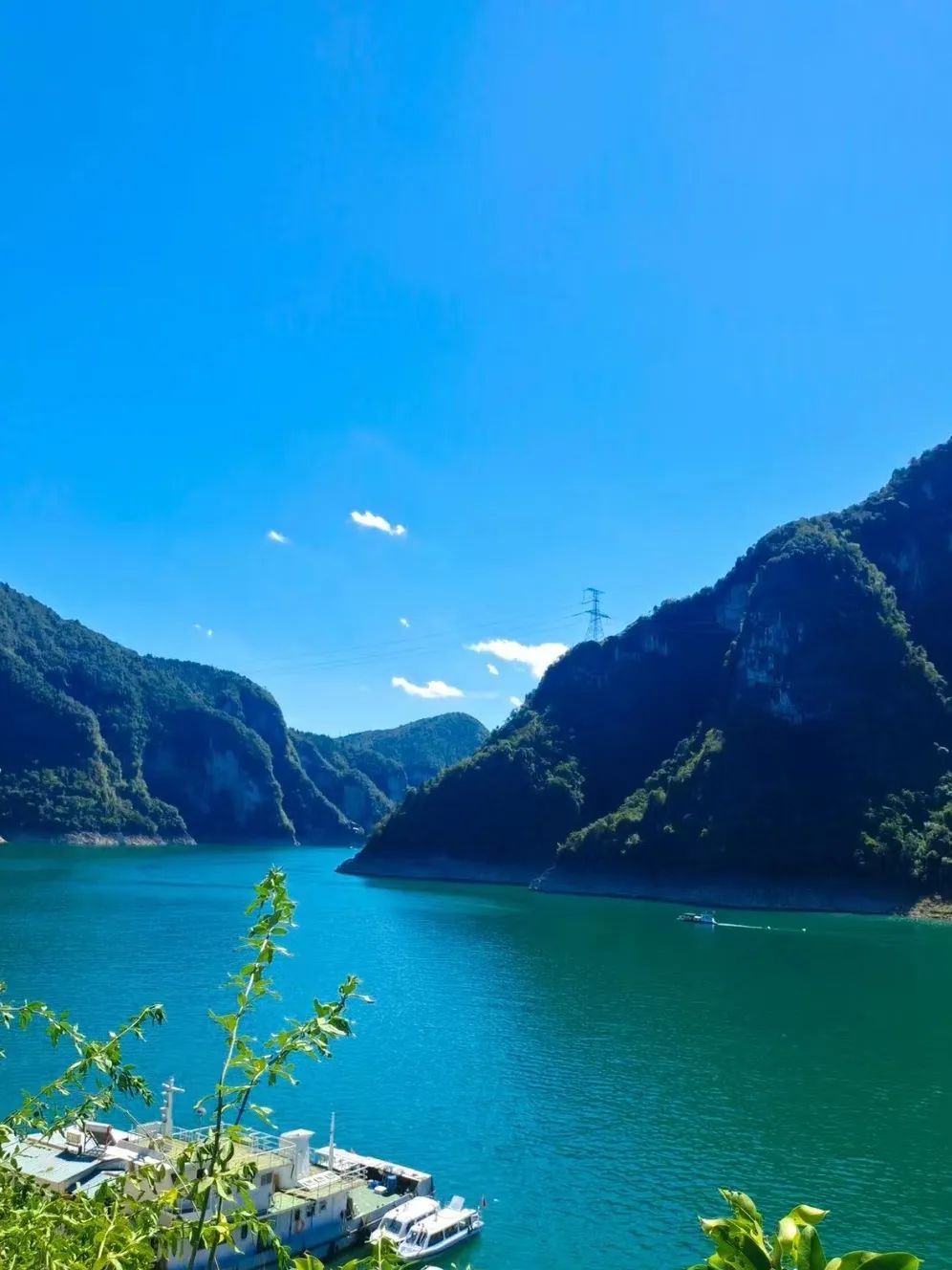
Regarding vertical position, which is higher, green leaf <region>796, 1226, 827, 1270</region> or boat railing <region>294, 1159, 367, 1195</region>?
green leaf <region>796, 1226, 827, 1270</region>

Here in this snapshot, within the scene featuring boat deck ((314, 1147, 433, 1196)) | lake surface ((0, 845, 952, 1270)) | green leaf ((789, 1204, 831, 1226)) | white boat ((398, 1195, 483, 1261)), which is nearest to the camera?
green leaf ((789, 1204, 831, 1226))

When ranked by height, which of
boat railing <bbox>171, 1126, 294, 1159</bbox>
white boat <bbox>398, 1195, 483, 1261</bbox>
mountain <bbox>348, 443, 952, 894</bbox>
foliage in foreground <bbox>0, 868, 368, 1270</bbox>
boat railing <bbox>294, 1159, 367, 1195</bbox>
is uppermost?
mountain <bbox>348, 443, 952, 894</bbox>

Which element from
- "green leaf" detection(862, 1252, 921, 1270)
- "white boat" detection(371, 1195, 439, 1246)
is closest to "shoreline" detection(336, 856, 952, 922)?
"white boat" detection(371, 1195, 439, 1246)

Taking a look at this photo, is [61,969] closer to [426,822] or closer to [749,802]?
[749,802]

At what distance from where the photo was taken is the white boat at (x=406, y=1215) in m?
21.2

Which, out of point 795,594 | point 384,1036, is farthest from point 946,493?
point 384,1036

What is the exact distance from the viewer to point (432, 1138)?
28.1 metres

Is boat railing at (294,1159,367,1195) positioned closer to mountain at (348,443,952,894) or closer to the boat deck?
the boat deck

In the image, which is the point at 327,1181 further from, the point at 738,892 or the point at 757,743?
the point at 757,743

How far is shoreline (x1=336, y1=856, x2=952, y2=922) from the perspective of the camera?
92938 millimetres

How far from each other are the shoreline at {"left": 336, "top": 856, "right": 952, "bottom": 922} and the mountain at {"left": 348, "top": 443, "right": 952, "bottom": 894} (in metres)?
0.81

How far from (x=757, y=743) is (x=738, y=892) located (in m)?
30.6

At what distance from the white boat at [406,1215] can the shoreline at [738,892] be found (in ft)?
261

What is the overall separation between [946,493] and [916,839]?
68636 mm
